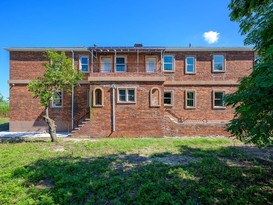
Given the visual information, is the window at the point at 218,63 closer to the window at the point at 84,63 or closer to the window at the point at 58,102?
the window at the point at 84,63

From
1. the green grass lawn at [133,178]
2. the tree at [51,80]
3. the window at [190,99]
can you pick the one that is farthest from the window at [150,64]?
the green grass lawn at [133,178]

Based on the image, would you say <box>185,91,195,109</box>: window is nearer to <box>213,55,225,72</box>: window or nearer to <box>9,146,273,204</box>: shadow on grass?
<box>213,55,225,72</box>: window

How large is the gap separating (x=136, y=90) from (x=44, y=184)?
8968 mm

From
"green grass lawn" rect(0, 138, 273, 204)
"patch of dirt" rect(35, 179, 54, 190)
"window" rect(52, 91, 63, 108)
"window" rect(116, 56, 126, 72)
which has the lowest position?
"patch of dirt" rect(35, 179, 54, 190)

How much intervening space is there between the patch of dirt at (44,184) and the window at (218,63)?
15.7 meters

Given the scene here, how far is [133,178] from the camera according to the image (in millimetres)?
5062

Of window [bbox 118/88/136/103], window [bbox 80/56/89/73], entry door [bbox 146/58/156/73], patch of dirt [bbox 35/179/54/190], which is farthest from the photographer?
window [bbox 80/56/89/73]

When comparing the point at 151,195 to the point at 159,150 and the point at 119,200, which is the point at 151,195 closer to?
the point at 119,200

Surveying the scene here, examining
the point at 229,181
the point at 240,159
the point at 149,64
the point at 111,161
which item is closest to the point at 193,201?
the point at 229,181

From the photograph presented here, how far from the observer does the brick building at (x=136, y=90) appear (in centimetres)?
1265

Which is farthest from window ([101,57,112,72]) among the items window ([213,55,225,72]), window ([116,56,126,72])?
window ([213,55,225,72])

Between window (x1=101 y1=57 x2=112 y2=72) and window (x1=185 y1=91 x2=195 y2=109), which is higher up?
window (x1=101 y1=57 x2=112 y2=72)

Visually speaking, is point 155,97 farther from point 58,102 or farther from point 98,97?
point 58,102

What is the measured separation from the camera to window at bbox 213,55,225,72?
618 inches
